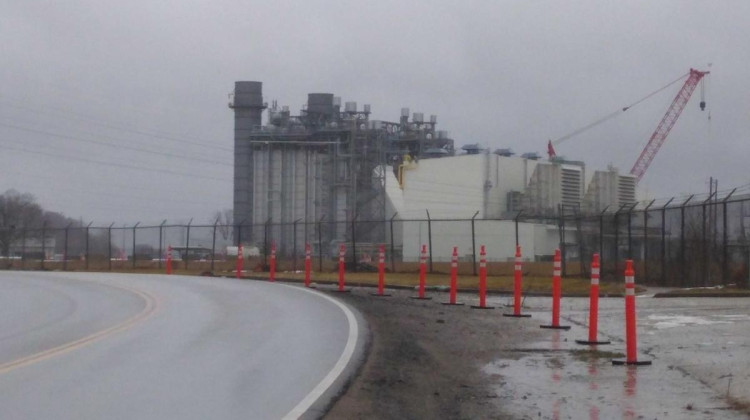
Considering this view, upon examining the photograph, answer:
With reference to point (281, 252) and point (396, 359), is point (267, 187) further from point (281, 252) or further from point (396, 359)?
point (396, 359)

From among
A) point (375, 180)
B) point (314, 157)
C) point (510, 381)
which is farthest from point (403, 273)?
point (510, 381)

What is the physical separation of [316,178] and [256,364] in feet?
195

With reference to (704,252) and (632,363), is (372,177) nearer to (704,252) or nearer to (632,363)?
(704,252)

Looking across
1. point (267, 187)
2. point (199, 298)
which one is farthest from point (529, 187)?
point (199, 298)

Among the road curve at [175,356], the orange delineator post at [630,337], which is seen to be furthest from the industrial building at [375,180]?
the orange delineator post at [630,337]

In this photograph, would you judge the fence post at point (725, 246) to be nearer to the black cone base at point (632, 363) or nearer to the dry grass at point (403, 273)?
the dry grass at point (403, 273)

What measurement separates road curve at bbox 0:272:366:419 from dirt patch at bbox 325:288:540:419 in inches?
13.4

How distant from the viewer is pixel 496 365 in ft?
43.2

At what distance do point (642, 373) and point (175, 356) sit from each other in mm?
5654

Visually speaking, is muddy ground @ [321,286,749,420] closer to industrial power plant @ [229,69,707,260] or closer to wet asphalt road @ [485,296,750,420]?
wet asphalt road @ [485,296,750,420]

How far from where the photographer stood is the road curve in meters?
9.81

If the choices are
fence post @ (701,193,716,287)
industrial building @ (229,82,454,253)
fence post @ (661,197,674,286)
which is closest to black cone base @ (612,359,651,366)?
fence post @ (701,193,716,287)

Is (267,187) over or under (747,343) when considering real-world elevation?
over

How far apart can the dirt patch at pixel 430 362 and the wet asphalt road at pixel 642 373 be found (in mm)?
339
